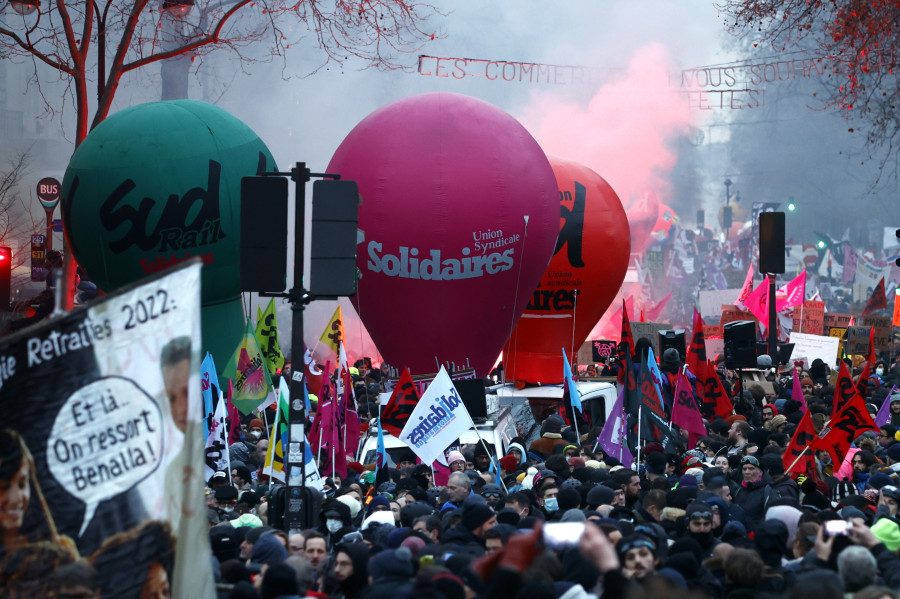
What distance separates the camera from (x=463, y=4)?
6481cm

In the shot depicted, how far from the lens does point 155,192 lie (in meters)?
17.4

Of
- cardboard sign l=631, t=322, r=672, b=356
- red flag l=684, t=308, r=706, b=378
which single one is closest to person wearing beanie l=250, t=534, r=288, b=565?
red flag l=684, t=308, r=706, b=378

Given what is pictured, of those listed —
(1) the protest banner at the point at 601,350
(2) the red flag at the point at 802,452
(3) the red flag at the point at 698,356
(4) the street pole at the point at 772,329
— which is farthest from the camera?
(1) the protest banner at the point at 601,350

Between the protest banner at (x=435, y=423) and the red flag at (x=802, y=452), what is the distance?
10.1 ft

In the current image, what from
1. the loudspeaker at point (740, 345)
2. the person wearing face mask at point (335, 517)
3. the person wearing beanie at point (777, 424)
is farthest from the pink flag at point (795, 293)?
the person wearing face mask at point (335, 517)

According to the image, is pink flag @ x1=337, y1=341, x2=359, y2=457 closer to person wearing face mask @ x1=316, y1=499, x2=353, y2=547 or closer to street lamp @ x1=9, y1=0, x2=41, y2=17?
person wearing face mask @ x1=316, y1=499, x2=353, y2=547

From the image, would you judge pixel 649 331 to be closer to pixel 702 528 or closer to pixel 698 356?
pixel 698 356

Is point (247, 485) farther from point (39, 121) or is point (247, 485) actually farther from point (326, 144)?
point (326, 144)

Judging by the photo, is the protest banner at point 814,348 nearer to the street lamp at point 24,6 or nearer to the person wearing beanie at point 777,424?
the person wearing beanie at point 777,424

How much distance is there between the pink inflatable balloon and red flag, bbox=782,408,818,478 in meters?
6.52

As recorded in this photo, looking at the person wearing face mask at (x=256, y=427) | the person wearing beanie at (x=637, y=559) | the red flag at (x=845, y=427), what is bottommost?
the person wearing face mask at (x=256, y=427)

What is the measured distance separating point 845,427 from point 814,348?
14.0m

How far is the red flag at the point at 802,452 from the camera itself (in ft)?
36.4

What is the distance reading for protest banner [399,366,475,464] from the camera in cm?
1148
